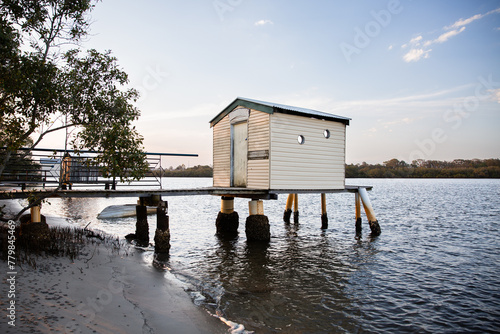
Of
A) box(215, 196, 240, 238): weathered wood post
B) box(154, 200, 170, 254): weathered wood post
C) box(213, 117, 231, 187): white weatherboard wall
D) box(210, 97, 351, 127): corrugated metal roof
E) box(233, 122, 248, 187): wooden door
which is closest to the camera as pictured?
box(154, 200, 170, 254): weathered wood post

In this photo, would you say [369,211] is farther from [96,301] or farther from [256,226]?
[96,301]

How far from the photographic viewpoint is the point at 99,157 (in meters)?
9.57

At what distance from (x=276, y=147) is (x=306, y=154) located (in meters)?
1.97

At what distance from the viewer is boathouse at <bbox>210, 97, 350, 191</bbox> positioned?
590 inches

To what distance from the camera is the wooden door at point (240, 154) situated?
16406 millimetres

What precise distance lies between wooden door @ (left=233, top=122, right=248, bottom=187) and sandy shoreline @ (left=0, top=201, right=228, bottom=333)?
742 cm

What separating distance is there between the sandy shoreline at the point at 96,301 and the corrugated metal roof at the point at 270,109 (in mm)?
8485

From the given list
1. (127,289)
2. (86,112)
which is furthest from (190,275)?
(86,112)

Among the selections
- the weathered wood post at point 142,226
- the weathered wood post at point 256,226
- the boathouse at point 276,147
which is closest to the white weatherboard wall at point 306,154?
the boathouse at point 276,147

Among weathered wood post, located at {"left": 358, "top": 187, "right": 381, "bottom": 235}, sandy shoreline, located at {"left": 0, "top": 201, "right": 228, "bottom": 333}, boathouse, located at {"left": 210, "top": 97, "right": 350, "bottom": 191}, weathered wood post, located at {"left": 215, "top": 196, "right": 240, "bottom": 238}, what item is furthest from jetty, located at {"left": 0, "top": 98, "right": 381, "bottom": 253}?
sandy shoreline, located at {"left": 0, "top": 201, "right": 228, "bottom": 333}

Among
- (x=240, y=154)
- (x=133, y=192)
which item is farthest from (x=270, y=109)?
(x=133, y=192)

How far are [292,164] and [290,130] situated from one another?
1614 millimetres

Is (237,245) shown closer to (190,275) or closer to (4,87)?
(190,275)

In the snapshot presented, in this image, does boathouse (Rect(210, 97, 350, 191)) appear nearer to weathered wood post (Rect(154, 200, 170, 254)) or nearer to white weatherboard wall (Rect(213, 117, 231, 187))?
white weatherboard wall (Rect(213, 117, 231, 187))
